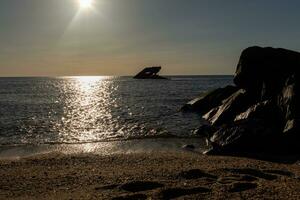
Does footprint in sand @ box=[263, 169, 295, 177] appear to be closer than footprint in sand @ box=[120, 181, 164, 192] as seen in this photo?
No

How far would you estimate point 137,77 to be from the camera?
19825 cm

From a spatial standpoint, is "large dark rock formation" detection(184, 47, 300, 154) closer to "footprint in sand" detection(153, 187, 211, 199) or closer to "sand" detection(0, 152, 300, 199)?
"sand" detection(0, 152, 300, 199)

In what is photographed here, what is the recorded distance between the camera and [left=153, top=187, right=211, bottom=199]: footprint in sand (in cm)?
1008

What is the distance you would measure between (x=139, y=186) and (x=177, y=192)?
1.33 m

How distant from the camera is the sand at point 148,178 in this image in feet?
34.0

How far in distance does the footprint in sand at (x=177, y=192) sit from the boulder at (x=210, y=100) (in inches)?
1066

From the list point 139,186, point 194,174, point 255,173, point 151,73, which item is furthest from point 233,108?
point 151,73

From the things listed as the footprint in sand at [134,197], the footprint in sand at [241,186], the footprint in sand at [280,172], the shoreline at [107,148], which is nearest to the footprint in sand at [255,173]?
the footprint in sand at [280,172]

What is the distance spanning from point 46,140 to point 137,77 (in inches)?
6937

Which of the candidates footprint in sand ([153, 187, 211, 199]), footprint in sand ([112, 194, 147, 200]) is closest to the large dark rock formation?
footprint in sand ([153, 187, 211, 199])

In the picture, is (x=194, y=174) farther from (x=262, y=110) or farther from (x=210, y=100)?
(x=210, y=100)

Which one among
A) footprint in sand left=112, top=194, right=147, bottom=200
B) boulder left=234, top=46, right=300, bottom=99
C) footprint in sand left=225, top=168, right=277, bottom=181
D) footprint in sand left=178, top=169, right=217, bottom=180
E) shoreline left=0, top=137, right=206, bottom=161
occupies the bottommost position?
shoreline left=0, top=137, right=206, bottom=161

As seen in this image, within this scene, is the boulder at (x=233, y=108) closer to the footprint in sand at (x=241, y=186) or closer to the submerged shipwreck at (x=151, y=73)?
the footprint in sand at (x=241, y=186)

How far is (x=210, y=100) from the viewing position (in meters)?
39.3
